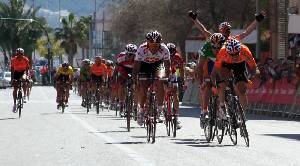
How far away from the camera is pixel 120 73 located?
2456cm

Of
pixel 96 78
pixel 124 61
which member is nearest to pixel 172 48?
pixel 124 61

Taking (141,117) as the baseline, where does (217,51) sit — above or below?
above

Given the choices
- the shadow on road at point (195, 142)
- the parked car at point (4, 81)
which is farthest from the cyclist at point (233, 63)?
the parked car at point (4, 81)

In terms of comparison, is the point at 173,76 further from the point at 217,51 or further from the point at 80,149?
the point at 80,149

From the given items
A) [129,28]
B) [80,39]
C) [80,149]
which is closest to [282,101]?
[80,149]

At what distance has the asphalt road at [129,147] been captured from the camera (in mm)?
13297

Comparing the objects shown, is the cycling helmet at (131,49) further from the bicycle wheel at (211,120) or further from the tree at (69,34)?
the tree at (69,34)

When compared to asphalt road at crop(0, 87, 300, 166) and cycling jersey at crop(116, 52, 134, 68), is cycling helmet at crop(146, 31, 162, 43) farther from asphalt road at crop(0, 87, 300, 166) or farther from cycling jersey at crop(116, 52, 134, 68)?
cycling jersey at crop(116, 52, 134, 68)

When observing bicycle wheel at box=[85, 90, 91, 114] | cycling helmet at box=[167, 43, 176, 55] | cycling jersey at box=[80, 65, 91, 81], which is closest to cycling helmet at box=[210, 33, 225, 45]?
cycling helmet at box=[167, 43, 176, 55]

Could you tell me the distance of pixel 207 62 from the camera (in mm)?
17500

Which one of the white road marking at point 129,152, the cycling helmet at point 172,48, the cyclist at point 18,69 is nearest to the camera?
the white road marking at point 129,152

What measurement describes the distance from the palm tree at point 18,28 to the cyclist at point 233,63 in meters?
86.3

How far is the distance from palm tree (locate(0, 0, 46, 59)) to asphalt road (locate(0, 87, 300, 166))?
8135 cm

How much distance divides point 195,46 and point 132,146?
102 feet
